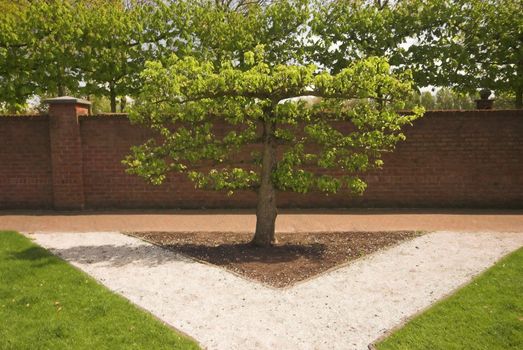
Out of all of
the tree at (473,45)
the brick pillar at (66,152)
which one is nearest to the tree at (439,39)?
the tree at (473,45)

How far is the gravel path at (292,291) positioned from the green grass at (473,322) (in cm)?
19

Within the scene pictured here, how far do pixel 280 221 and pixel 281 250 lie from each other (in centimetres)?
217

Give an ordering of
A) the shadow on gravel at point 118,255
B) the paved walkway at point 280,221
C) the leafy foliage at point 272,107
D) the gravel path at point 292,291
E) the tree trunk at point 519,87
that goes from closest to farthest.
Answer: the gravel path at point 292,291
the leafy foliage at point 272,107
the shadow on gravel at point 118,255
the paved walkway at point 280,221
the tree trunk at point 519,87

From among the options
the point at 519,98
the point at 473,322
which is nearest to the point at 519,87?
the point at 519,98

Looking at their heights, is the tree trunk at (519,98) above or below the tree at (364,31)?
below

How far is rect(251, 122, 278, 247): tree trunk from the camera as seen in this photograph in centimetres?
658

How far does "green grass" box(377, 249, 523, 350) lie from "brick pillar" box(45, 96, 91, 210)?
810cm

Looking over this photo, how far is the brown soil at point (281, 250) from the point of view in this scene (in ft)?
18.0

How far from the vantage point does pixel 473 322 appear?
3.96m

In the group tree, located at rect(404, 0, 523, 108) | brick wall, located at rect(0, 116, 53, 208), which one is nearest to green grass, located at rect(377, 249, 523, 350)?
tree, located at rect(404, 0, 523, 108)

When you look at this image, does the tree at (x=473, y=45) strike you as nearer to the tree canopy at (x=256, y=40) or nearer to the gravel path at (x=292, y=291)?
the tree canopy at (x=256, y=40)

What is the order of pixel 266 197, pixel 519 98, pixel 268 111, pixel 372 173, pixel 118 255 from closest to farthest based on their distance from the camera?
pixel 118 255 → pixel 268 111 → pixel 266 197 → pixel 372 173 → pixel 519 98

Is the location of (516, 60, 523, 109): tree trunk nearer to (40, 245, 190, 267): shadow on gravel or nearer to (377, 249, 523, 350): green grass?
(377, 249, 523, 350): green grass

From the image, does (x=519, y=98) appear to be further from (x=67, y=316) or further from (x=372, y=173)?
(x=67, y=316)
